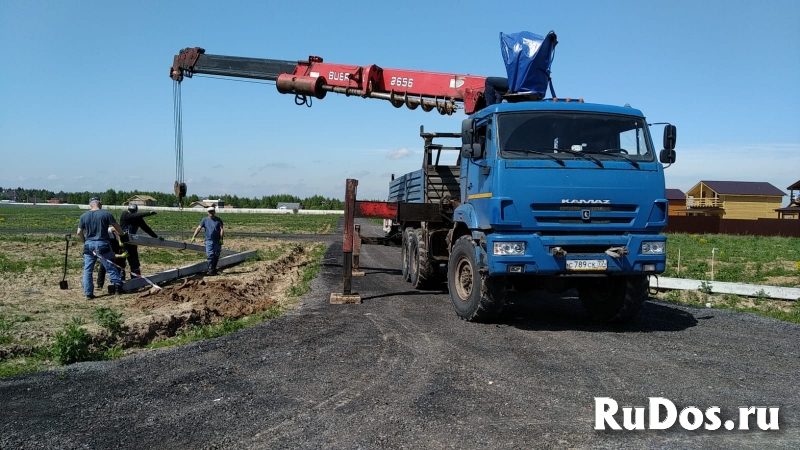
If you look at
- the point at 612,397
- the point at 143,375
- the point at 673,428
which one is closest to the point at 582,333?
the point at 612,397

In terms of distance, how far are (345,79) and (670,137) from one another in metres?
7.25

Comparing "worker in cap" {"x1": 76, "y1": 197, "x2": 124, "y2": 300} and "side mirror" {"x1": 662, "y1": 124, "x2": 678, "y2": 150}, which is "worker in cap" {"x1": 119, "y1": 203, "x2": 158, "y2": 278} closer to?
"worker in cap" {"x1": 76, "y1": 197, "x2": 124, "y2": 300}

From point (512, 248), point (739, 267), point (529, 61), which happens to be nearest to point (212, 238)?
point (529, 61)

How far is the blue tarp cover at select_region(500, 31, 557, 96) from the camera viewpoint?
9.60m

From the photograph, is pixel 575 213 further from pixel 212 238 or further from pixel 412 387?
pixel 212 238

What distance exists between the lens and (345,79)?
43.6 ft

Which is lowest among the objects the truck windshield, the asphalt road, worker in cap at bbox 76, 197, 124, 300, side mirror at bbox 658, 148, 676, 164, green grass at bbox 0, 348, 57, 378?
green grass at bbox 0, 348, 57, 378

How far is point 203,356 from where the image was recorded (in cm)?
658

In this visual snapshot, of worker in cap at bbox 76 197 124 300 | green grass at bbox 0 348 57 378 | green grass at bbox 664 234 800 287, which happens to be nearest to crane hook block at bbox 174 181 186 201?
worker in cap at bbox 76 197 124 300

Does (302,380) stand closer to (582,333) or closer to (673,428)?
(673,428)

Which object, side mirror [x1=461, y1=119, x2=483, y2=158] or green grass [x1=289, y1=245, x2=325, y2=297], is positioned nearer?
side mirror [x1=461, y1=119, x2=483, y2=158]

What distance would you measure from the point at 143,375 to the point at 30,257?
13.3 meters

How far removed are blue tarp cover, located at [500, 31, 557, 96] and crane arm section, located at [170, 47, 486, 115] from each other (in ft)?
5.58

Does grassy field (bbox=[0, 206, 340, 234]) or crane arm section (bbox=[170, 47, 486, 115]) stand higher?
crane arm section (bbox=[170, 47, 486, 115])
